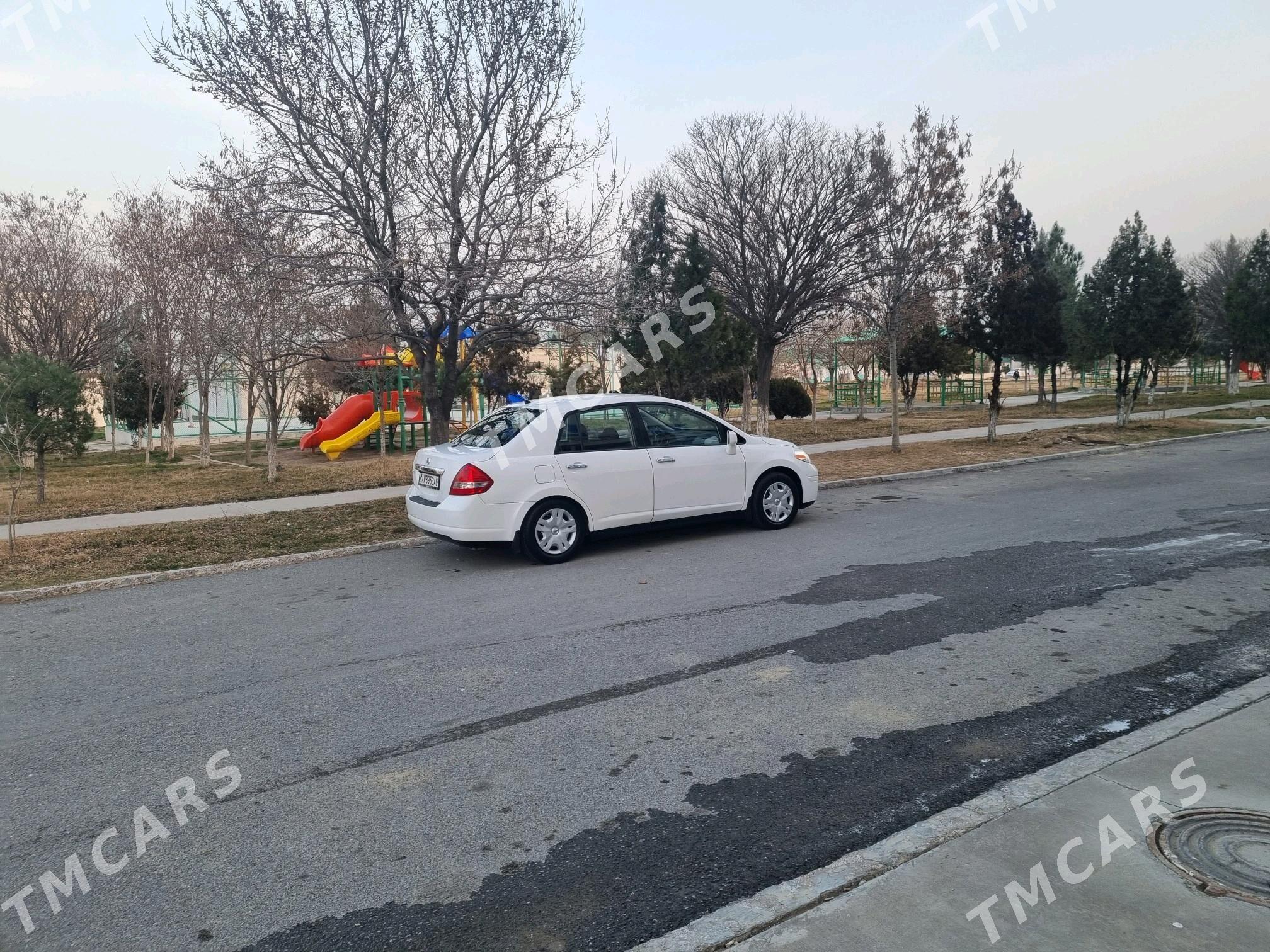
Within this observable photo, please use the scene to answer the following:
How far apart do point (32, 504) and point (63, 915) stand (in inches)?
521

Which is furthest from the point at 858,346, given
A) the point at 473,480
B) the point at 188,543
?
the point at 188,543

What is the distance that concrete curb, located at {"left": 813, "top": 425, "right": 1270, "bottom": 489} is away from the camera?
45.5ft

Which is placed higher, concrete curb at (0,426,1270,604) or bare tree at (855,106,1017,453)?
bare tree at (855,106,1017,453)

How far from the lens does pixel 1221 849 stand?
324 cm

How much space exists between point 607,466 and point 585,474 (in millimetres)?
257

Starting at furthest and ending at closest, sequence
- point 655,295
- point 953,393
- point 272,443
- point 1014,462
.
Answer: point 953,393, point 272,443, point 1014,462, point 655,295

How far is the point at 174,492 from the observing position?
50.1ft

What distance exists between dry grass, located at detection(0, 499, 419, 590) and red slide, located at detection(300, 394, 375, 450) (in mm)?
15351

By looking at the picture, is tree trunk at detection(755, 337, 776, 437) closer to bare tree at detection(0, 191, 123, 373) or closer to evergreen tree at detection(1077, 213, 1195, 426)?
evergreen tree at detection(1077, 213, 1195, 426)

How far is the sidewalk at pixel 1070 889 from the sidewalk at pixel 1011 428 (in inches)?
615

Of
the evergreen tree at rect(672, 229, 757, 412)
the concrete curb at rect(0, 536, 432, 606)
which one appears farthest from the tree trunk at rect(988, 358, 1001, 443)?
the concrete curb at rect(0, 536, 432, 606)

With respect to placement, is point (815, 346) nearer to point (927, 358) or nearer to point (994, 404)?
A: point (927, 358)

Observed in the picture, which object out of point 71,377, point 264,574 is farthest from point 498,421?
point 71,377

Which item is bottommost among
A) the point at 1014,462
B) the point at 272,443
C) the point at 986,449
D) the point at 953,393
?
the point at 1014,462
